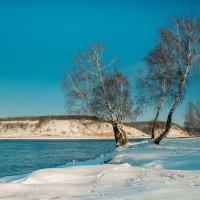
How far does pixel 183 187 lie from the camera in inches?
415

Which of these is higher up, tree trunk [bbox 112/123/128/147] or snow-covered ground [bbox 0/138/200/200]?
tree trunk [bbox 112/123/128/147]

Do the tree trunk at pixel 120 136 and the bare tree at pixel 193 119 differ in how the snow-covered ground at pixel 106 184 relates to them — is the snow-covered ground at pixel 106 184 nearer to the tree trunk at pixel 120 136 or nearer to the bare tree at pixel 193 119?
the tree trunk at pixel 120 136

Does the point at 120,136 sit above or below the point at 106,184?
above

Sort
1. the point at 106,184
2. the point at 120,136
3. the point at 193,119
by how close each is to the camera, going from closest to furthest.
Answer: the point at 106,184
the point at 120,136
the point at 193,119

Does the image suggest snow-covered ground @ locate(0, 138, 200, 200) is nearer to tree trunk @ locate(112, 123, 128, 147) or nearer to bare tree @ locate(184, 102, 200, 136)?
tree trunk @ locate(112, 123, 128, 147)

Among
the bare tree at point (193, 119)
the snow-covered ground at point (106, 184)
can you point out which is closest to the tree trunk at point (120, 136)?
the snow-covered ground at point (106, 184)

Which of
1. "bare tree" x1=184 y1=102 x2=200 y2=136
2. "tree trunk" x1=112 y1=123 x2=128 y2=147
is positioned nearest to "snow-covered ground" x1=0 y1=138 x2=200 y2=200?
"tree trunk" x1=112 y1=123 x2=128 y2=147

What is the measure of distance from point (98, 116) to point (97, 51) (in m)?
6.07

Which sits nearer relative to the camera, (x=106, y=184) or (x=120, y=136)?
(x=106, y=184)

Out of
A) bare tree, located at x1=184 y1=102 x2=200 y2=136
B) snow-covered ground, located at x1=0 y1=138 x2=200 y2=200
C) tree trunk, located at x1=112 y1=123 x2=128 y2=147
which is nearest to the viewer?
snow-covered ground, located at x1=0 y1=138 x2=200 y2=200

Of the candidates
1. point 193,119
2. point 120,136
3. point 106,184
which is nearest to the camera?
point 106,184

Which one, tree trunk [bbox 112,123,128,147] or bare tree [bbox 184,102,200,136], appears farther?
bare tree [bbox 184,102,200,136]

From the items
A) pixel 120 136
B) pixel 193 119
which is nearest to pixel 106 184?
pixel 120 136

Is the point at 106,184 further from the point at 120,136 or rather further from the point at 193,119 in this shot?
the point at 193,119
